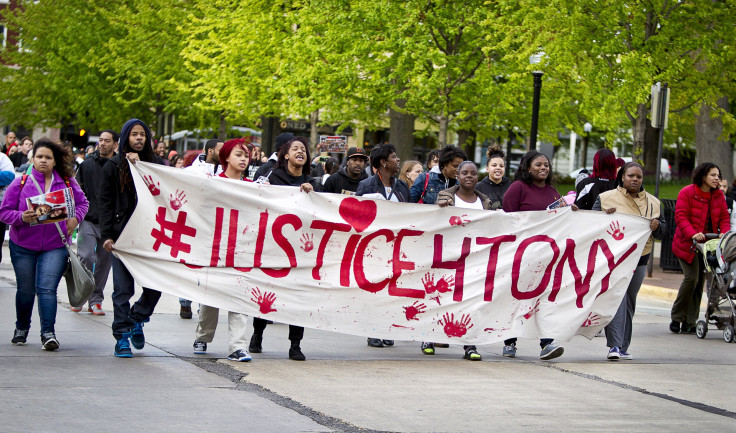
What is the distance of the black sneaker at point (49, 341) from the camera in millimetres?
9161

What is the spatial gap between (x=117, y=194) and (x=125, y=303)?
2.86ft

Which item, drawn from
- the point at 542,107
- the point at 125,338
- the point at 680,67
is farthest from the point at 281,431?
the point at 542,107

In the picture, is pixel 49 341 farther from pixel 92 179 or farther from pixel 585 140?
pixel 585 140

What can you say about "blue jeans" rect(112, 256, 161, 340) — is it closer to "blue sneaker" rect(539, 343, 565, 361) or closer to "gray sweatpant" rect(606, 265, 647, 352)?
"blue sneaker" rect(539, 343, 565, 361)

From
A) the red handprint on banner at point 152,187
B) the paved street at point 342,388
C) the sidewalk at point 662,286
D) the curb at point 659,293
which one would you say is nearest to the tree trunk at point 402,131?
the sidewalk at point 662,286

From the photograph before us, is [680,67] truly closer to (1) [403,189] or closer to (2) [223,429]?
(1) [403,189]

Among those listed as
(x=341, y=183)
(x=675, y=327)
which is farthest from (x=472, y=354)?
(x=675, y=327)

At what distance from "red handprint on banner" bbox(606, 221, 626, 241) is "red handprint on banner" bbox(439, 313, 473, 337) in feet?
5.28

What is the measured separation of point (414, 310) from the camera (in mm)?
9773

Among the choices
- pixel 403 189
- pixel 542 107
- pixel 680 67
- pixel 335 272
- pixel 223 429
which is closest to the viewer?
pixel 223 429

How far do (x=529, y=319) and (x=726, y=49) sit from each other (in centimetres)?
1344

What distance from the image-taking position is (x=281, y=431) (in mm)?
6652

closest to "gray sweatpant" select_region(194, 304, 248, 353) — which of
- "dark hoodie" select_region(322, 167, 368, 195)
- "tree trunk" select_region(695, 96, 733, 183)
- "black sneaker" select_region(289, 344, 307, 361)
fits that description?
"black sneaker" select_region(289, 344, 307, 361)

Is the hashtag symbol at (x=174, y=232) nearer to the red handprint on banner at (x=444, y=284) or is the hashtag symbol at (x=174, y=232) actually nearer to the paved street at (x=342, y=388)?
the paved street at (x=342, y=388)
